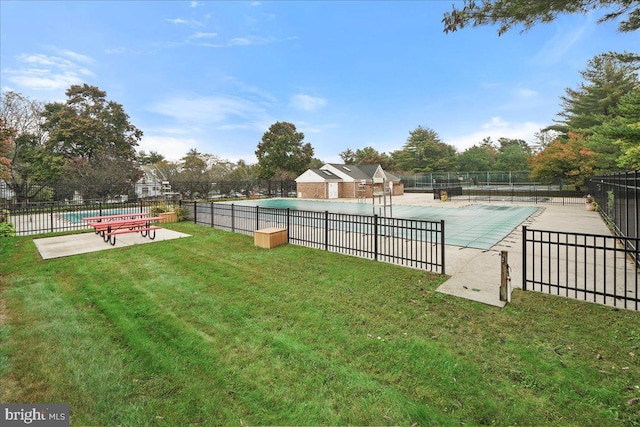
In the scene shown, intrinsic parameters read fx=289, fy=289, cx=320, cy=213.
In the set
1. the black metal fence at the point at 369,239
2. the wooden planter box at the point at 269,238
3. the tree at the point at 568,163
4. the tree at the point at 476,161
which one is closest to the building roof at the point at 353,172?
the tree at the point at 568,163

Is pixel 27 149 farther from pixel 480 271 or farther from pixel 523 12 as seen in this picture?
pixel 523 12

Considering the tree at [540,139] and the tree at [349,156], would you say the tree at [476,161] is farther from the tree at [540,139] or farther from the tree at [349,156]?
the tree at [349,156]

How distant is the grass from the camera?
2.46 meters

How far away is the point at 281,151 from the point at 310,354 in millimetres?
50187

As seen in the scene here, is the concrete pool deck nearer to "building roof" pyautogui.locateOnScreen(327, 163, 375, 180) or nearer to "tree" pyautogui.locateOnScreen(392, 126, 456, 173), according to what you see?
"building roof" pyautogui.locateOnScreen(327, 163, 375, 180)

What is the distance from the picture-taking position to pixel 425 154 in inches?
2119

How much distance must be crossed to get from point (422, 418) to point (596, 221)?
54.0 ft

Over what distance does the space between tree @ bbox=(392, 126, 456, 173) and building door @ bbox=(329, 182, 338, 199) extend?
74.4ft

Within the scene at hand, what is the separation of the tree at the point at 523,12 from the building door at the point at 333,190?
104ft

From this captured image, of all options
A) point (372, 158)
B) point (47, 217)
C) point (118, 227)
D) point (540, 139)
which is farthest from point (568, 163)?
point (540, 139)

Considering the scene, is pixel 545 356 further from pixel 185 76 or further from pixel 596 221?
pixel 185 76

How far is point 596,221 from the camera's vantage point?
531 inches

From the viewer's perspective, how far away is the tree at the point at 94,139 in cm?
2840

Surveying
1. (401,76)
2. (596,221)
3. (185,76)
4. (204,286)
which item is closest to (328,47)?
(401,76)
